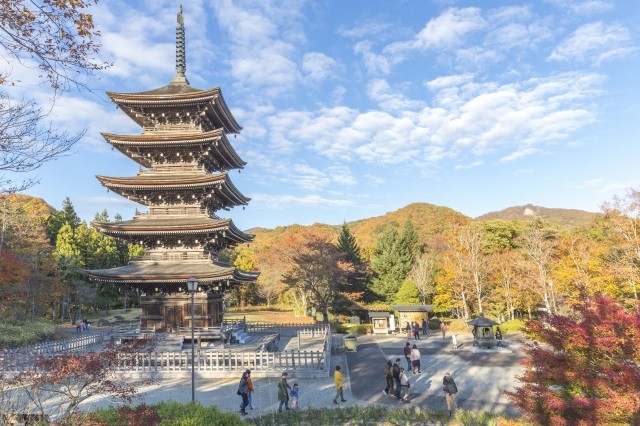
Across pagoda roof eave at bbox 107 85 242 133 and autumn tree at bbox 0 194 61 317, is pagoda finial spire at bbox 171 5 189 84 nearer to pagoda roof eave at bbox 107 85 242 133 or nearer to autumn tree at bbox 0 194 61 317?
pagoda roof eave at bbox 107 85 242 133

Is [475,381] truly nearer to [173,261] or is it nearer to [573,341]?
[573,341]

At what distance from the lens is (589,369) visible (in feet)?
28.9

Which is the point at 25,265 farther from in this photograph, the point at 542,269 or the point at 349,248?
the point at 542,269

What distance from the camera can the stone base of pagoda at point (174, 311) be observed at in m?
21.9

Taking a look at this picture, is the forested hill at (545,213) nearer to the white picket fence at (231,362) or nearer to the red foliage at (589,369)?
the white picket fence at (231,362)

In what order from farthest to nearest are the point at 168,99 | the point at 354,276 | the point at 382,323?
the point at 354,276
the point at 382,323
the point at 168,99

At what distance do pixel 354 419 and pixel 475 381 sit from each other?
27.2 feet

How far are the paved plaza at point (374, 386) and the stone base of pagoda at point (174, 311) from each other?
3988 millimetres

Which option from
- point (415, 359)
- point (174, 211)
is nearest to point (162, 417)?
point (415, 359)

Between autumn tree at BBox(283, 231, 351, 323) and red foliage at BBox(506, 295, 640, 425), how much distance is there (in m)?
33.1

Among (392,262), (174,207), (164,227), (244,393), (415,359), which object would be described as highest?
(174,207)

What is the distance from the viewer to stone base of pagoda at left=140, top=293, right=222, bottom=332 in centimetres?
2189

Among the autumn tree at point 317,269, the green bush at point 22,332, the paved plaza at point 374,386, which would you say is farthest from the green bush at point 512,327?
the green bush at point 22,332

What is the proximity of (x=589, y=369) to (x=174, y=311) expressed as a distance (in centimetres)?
2001
